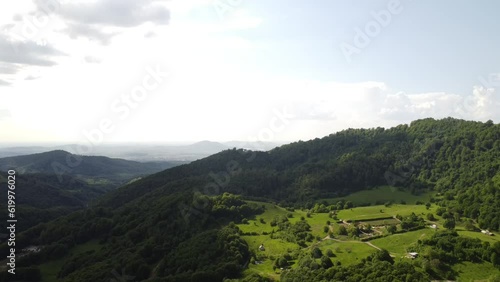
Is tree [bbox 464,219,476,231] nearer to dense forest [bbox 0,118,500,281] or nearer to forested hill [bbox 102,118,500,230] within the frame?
dense forest [bbox 0,118,500,281]

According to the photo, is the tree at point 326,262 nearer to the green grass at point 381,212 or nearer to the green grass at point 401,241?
the green grass at point 401,241

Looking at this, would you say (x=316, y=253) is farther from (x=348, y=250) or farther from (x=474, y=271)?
(x=474, y=271)

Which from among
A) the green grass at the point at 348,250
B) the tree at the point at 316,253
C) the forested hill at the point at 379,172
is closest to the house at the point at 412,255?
the green grass at the point at 348,250

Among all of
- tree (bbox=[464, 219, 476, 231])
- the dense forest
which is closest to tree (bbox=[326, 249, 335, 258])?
the dense forest

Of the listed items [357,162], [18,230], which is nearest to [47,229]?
[18,230]

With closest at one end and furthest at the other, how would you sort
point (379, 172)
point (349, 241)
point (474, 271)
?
point (474, 271) < point (349, 241) < point (379, 172)

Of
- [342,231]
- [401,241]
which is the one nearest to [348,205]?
[342,231]

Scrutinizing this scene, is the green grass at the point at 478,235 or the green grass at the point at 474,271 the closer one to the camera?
the green grass at the point at 474,271

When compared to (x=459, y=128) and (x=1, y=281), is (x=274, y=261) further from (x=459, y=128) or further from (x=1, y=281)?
(x=459, y=128)
